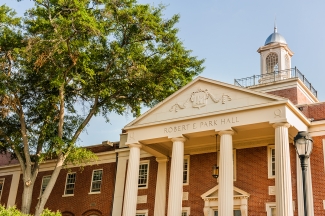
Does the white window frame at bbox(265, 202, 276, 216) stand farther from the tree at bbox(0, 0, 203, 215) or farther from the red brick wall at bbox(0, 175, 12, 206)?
the red brick wall at bbox(0, 175, 12, 206)

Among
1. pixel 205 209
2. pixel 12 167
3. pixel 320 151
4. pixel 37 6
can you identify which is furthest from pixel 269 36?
pixel 12 167

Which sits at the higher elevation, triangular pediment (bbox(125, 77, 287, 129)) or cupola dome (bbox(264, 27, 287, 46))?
cupola dome (bbox(264, 27, 287, 46))

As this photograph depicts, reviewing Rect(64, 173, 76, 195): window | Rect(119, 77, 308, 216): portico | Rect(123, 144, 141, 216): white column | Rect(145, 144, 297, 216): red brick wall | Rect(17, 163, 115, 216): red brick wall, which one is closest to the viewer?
Rect(119, 77, 308, 216): portico

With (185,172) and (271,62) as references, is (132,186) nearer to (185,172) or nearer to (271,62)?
(185,172)

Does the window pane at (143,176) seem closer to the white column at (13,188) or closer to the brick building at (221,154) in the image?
the brick building at (221,154)

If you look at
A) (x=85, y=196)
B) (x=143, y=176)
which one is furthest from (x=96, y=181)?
Answer: (x=143, y=176)

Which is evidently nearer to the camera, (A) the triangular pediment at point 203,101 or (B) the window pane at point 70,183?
(A) the triangular pediment at point 203,101

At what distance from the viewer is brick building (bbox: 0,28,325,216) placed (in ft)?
67.0

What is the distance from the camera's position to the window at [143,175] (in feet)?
90.1

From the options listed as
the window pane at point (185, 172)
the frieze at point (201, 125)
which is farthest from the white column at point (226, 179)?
the window pane at point (185, 172)

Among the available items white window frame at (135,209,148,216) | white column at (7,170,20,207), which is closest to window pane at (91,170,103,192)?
white window frame at (135,209,148,216)

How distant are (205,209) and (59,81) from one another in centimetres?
1094

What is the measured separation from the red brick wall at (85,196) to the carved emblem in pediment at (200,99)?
8814 millimetres

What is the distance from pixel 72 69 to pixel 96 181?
845 centimetres
